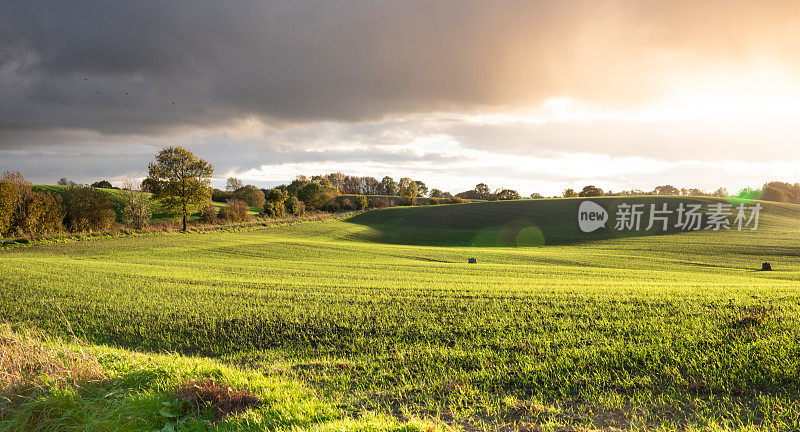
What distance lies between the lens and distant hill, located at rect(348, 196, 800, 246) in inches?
1976

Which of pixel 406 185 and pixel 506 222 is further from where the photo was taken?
pixel 406 185

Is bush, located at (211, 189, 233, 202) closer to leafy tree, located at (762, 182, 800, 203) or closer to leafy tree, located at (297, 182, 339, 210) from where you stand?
leafy tree, located at (297, 182, 339, 210)

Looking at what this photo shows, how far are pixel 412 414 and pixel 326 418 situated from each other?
3.88 feet

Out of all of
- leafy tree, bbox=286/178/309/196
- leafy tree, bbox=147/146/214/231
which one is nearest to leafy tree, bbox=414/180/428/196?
leafy tree, bbox=286/178/309/196

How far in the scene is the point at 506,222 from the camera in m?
65.7

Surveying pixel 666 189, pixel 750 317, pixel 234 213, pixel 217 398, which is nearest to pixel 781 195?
pixel 666 189

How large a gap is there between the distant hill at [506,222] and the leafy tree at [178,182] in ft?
65.5

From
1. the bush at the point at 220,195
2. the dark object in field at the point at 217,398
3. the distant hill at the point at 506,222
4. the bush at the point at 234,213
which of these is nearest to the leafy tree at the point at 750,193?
the distant hill at the point at 506,222

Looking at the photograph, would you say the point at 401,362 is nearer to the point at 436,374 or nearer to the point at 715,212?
the point at 436,374

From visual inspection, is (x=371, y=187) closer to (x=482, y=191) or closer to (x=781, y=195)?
(x=482, y=191)

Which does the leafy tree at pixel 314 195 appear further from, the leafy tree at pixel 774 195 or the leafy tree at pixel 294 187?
the leafy tree at pixel 774 195

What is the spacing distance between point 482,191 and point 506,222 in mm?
79095

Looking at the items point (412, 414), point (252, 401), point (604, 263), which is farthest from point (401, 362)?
point (604, 263)

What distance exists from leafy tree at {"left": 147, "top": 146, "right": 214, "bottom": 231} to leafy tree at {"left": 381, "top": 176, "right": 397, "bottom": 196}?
108 metres
